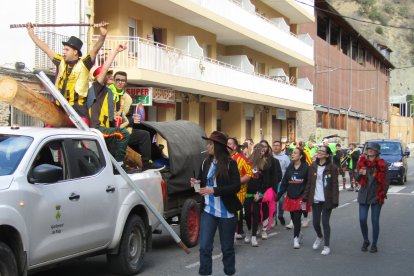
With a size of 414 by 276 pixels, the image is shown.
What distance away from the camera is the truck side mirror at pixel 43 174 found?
238 inches

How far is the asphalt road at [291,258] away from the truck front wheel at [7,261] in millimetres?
1764

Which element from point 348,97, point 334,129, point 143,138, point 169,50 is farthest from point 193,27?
point 348,97

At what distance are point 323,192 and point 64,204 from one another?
504 centimetres

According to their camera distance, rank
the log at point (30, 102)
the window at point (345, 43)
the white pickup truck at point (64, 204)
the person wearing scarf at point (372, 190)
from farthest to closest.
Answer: the window at point (345, 43)
the person wearing scarf at point (372, 190)
the log at point (30, 102)
the white pickup truck at point (64, 204)

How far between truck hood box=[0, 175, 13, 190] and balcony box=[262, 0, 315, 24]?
2923 centimetres

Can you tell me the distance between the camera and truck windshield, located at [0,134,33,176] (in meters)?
6.07

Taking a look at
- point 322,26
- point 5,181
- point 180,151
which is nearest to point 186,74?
point 180,151

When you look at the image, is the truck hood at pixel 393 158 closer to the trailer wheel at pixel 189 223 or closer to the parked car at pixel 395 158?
the parked car at pixel 395 158

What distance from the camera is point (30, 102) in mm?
7258

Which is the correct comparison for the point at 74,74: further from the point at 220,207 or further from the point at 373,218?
the point at 373,218

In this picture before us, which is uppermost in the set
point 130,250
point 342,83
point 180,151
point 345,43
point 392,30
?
point 392,30

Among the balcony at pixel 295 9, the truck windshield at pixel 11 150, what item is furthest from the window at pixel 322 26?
the truck windshield at pixel 11 150

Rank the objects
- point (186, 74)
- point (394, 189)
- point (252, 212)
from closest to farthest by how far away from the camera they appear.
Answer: point (252, 212) < point (186, 74) < point (394, 189)

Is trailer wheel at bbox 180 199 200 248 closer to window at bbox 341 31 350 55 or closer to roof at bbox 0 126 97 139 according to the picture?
roof at bbox 0 126 97 139
